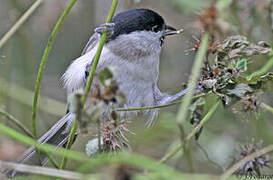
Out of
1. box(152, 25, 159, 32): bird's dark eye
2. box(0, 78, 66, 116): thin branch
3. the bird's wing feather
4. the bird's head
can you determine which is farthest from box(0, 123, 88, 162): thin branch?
box(0, 78, 66, 116): thin branch

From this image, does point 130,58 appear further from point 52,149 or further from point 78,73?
point 52,149

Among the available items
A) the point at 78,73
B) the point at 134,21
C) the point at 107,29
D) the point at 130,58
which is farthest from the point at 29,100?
the point at 107,29

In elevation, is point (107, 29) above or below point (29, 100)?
above

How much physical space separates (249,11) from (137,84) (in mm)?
760

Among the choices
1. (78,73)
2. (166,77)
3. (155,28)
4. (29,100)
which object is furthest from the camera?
(166,77)

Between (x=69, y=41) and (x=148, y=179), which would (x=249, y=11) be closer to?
(x=148, y=179)

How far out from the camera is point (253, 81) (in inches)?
65.7

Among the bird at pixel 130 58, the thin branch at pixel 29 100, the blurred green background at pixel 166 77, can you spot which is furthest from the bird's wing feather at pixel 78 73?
the thin branch at pixel 29 100

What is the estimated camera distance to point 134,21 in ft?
8.51

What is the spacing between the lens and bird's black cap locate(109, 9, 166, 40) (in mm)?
2574

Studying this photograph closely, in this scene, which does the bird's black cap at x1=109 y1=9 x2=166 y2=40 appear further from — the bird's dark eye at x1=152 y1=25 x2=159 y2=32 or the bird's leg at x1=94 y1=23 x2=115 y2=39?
the bird's leg at x1=94 y1=23 x2=115 y2=39

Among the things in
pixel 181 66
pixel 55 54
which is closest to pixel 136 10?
pixel 181 66

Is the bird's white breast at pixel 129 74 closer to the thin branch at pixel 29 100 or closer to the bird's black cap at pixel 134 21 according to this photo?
the bird's black cap at pixel 134 21

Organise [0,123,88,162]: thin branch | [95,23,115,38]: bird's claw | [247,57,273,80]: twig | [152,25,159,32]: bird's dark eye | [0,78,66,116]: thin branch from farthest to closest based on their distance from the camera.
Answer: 1. [0,78,66,116]: thin branch
2. [152,25,159,32]: bird's dark eye
3. [247,57,273,80]: twig
4. [95,23,115,38]: bird's claw
5. [0,123,88,162]: thin branch
